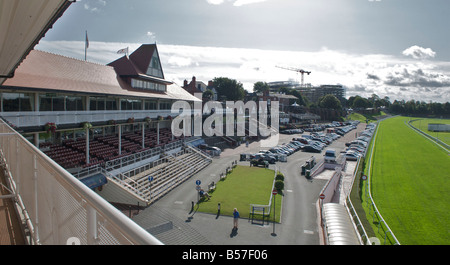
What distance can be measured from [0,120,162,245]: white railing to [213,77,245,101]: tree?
84.6 m

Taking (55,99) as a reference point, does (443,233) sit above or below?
below

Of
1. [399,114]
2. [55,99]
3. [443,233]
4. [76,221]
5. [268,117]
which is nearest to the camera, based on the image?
[76,221]

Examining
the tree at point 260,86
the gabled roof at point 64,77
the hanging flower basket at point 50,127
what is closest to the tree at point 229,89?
the tree at point 260,86

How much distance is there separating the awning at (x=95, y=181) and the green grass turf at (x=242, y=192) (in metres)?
6.60

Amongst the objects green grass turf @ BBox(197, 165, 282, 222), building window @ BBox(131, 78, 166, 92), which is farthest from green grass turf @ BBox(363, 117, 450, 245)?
building window @ BBox(131, 78, 166, 92)

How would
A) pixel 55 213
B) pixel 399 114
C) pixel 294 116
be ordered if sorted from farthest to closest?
pixel 399 114 < pixel 294 116 < pixel 55 213

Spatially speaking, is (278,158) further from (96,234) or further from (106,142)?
(96,234)

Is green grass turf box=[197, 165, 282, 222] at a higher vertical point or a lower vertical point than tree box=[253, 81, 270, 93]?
lower

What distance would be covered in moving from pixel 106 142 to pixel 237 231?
47.0 feet

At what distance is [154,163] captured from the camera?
27.0 meters

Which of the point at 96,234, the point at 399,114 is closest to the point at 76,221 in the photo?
the point at 96,234

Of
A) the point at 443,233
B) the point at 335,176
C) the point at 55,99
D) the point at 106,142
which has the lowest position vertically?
the point at 443,233

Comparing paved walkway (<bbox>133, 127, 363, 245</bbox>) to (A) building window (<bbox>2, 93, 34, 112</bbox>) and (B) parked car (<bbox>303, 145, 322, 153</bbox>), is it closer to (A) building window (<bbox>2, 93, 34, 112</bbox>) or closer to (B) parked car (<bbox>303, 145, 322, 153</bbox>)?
(A) building window (<bbox>2, 93, 34, 112</bbox>)

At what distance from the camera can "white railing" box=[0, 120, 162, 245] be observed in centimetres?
176
